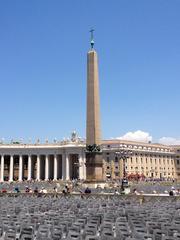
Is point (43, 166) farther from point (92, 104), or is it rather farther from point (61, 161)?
point (92, 104)

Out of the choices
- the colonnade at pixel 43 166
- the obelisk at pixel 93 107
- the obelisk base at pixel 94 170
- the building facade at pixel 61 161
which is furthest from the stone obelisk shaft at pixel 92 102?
the colonnade at pixel 43 166

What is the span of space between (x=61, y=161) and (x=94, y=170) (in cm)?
7691

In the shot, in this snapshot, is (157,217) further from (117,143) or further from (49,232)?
(117,143)

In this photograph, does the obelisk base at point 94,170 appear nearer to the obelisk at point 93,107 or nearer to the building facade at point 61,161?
the obelisk at point 93,107

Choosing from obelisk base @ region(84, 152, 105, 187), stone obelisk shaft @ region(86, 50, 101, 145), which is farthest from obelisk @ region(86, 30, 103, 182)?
obelisk base @ region(84, 152, 105, 187)

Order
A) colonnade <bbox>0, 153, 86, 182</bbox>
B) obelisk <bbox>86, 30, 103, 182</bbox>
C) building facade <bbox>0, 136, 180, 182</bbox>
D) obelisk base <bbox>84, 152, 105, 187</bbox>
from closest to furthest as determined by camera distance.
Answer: obelisk <bbox>86, 30, 103, 182</bbox> < obelisk base <bbox>84, 152, 105, 187</bbox> < colonnade <bbox>0, 153, 86, 182</bbox> < building facade <bbox>0, 136, 180, 182</bbox>

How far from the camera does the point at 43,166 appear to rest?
399 ft

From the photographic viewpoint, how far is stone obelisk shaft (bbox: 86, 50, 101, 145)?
1636 inches

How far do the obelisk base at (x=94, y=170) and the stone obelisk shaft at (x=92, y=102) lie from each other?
2345mm

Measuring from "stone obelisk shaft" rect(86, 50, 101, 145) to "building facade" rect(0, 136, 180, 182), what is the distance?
214 feet

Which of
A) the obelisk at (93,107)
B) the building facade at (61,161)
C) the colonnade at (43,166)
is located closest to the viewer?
the obelisk at (93,107)

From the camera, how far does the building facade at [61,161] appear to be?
11538cm

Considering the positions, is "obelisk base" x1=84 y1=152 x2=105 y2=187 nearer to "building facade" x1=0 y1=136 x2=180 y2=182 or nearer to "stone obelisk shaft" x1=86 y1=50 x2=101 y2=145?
"stone obelisk shaft" x1=86 y1=50 x2=101 y2=145

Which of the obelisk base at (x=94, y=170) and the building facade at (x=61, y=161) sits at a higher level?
the building facade at (x=61, y=161)
